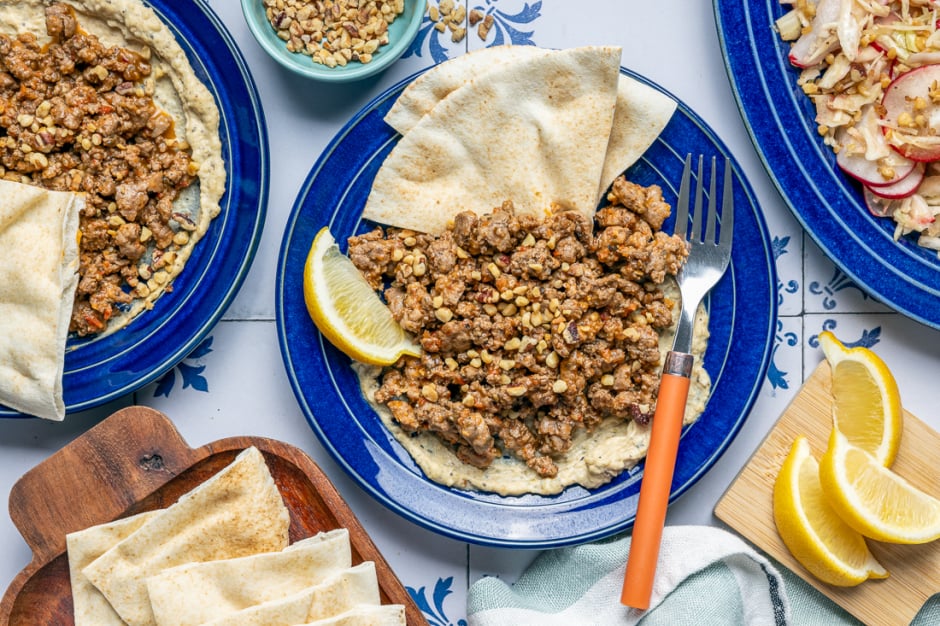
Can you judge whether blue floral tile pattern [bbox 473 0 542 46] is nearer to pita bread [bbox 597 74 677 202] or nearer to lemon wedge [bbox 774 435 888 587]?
pita bread [bbox 597 74 677 202]

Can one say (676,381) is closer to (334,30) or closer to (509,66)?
(509,66)

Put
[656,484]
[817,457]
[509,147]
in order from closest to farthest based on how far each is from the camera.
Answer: [656,484]
[509,147]
[817,457]

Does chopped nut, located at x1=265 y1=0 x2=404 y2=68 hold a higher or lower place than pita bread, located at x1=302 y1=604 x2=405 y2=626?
higher

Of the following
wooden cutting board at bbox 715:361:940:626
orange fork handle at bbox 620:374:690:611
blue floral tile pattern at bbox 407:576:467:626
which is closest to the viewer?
orange fork handle at bbox 620:374:690:611

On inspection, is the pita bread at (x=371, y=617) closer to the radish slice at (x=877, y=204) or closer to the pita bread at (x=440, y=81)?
the pita bread at (x=440, y=81)

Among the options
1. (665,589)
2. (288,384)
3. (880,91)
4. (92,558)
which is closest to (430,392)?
(288,384)

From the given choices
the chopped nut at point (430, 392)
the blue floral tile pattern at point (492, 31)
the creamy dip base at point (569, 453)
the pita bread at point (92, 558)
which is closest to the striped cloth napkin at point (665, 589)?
the creamy dip base at point (569, 453)

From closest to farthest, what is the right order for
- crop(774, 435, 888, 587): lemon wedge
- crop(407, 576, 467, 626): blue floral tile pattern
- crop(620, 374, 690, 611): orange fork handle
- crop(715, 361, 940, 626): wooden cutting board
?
crop(620, 374, 690, 611): orange fork handle
crop(774, 435, 888, 587): lemon wedge
crop(715, 361, 940, 626): wooden cutting board
crop(407, 576, 467, 626): blue floral tile pattern

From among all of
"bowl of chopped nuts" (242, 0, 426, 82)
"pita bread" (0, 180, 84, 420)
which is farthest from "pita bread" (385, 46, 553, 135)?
"pita bread" (0, 180, 84, 420)

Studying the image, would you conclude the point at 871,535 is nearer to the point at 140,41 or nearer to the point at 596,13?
the point at 596,13
